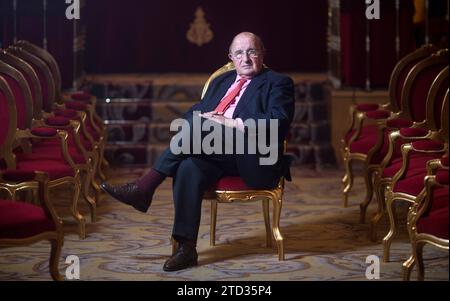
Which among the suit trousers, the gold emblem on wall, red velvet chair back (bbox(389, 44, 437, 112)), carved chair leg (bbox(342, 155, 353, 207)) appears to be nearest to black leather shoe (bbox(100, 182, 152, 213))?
the suit trousers

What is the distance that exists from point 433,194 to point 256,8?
588 cm

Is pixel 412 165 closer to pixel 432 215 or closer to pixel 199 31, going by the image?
pixel 432 215

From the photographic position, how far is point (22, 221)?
4523mm

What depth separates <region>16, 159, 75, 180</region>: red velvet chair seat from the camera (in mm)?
5953

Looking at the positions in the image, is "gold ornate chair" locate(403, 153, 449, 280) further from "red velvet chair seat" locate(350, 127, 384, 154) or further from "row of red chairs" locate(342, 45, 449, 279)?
"red velvet chair seat" locate(350, 127, 384, 154)

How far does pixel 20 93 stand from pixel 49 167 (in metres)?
0.54

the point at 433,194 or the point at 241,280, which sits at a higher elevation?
the point at 433,194

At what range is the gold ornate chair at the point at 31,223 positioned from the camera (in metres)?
4.50

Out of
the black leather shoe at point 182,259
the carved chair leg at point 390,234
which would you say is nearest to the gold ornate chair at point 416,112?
the carved chair leg at point 390,234

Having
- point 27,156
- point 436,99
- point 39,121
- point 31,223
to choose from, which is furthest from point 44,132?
point 436,99

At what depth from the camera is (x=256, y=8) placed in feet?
33.8

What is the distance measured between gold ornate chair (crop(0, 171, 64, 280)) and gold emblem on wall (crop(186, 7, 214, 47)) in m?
5.81
